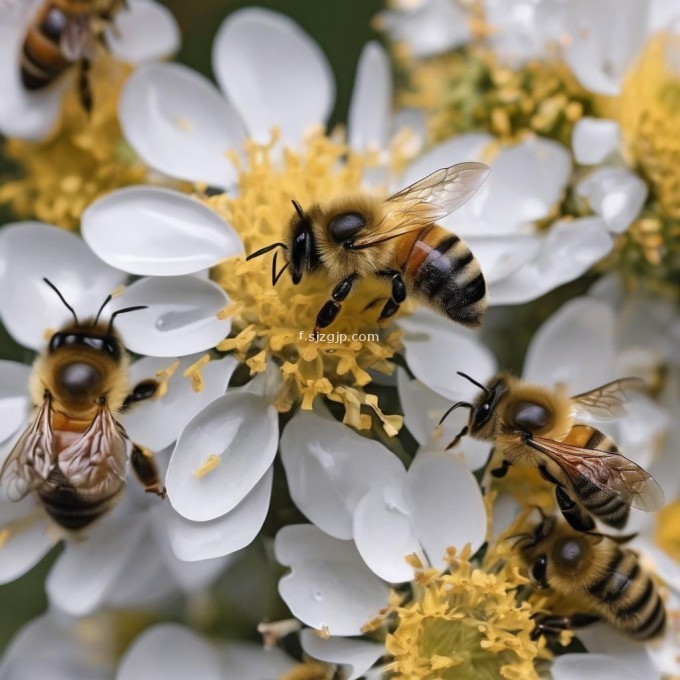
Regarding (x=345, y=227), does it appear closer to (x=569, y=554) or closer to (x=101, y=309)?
(x=101, y=309)

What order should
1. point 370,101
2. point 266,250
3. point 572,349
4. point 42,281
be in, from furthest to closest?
point 370,101
point 572,349
point 42,281
point 266,250

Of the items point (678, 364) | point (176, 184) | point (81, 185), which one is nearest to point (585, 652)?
point (678, 364)

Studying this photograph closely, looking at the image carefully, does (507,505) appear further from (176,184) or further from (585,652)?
(176,184)

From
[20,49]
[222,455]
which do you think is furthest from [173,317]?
[20,49]

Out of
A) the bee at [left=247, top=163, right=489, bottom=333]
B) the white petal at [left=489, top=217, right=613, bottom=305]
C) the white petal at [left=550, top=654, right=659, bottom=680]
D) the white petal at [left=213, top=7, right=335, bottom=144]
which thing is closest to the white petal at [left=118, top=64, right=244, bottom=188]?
the white petal at [left=213, top=7, right=335, bottom=144]

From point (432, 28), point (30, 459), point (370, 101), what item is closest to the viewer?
point (30, 459)

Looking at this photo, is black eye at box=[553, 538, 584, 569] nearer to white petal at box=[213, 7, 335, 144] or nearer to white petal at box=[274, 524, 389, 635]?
white petal at box=[274, 524, 389, 635]
